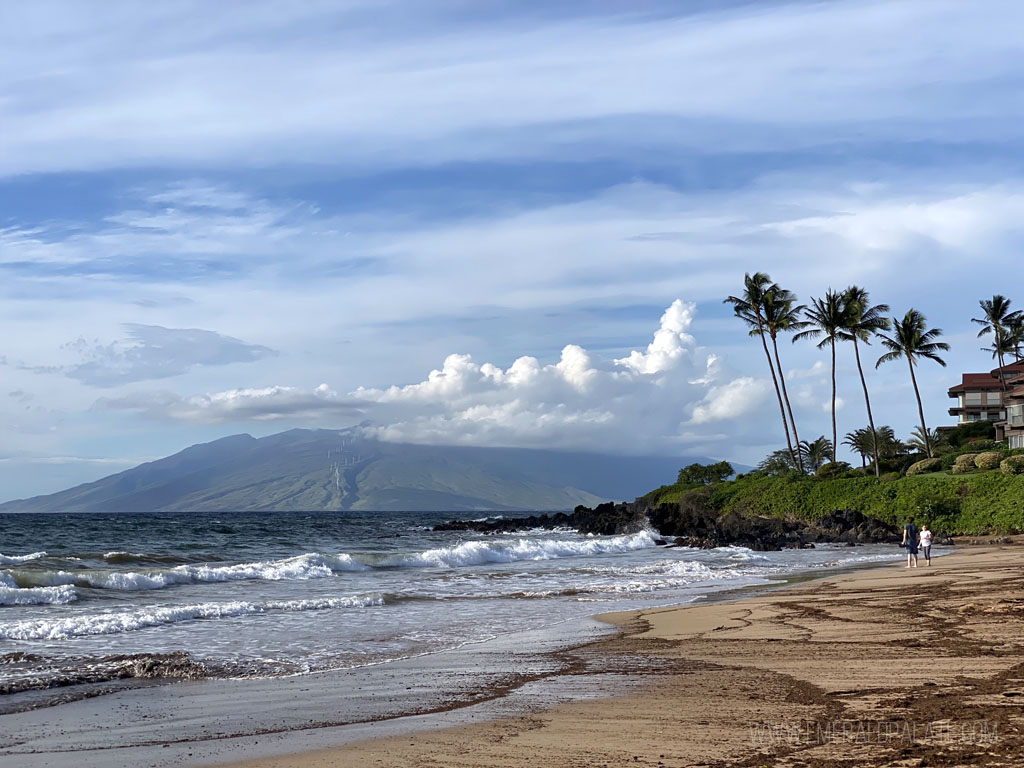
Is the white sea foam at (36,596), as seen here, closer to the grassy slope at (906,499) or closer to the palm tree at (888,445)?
the grassy slope at (906,499)

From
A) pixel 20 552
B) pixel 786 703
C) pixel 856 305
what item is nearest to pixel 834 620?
pixel 786 703

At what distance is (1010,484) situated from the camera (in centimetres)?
3969

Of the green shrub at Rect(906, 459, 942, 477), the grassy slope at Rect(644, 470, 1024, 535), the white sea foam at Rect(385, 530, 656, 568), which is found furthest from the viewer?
the green shrub at Rect(906, 459, 942, 477)

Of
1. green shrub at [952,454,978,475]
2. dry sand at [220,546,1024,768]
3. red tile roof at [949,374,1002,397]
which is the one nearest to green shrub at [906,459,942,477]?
green shrub at [952,454,978,475]

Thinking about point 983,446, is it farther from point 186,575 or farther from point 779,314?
point 186,575

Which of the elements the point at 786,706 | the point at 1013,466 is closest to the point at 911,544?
the point at 786,706

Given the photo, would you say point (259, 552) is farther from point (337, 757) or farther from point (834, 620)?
point (337, 757)

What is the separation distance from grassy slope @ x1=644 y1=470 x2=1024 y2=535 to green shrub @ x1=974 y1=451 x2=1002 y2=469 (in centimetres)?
221

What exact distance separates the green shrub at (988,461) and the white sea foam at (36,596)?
45434mm

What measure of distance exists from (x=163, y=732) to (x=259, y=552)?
33932 millimetres

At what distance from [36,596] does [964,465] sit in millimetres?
47362

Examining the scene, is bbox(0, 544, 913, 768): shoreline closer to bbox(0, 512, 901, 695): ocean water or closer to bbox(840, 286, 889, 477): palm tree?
bbox(0, 512, 901, 695): ocean water

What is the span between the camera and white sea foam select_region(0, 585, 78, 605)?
63.4ft

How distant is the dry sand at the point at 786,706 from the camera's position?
617 centimetres
